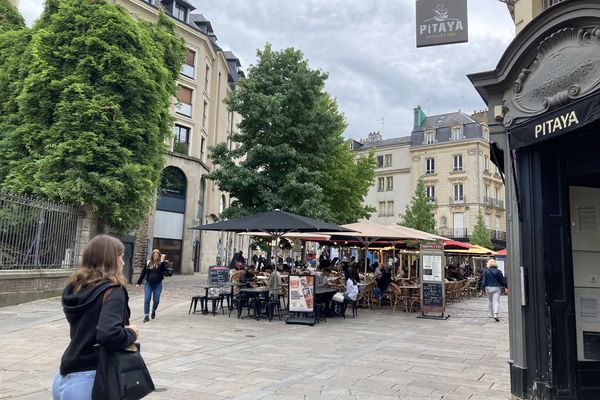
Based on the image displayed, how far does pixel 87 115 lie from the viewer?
17109 mm

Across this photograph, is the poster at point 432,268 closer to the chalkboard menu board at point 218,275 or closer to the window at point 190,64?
the chalkboard menu board at point 218,275

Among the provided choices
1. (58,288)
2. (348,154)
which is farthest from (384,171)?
(58,288)

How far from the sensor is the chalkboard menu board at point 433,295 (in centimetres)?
1336

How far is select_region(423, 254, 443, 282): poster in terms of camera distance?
1341 cm

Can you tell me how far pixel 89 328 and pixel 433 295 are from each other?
12.0 metres

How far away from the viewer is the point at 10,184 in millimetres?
17312

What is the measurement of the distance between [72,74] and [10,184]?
4589mm

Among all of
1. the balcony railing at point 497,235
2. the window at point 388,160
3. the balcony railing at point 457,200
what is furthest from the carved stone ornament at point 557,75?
the window at point 388,160

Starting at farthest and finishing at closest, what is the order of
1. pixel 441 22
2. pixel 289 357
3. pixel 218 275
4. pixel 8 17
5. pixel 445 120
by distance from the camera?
pixel 445 120 → pixel 8 17 → pixel 218 275 → pixel 289 357 → pixel 441 22

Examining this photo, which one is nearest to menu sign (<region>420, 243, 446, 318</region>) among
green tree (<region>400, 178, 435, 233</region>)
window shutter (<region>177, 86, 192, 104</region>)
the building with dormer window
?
window shutter (<region>177, 86, 192, 104</region>)

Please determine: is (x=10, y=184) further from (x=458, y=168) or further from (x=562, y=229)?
(x=458, y=168)

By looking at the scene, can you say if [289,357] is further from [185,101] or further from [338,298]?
[185,101]

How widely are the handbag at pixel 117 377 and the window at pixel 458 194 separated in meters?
50.3

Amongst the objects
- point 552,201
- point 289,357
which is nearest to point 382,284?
point 289,357
